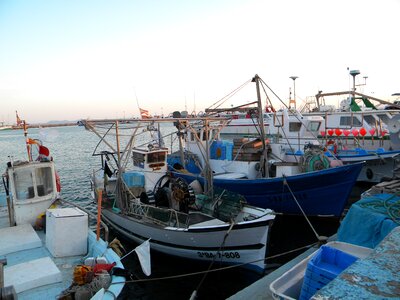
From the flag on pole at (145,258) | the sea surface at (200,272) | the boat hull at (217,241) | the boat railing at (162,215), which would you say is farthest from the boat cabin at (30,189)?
the flag on pole at (145,258)

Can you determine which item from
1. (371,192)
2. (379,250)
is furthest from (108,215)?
(379,250)

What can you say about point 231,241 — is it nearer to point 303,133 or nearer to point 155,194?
point 155,194

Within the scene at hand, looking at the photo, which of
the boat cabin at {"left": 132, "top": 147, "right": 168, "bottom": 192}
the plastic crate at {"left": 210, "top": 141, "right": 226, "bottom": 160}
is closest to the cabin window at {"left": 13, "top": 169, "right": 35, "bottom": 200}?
the boat cabin at {"left": 132, "top": 147, "right": 168, "bottom": 192}

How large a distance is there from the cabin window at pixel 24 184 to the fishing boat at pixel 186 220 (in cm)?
218

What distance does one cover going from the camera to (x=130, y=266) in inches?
442

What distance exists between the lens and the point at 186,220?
10.1 m

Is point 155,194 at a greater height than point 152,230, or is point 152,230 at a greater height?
point 155,194

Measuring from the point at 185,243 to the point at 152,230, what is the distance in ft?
4.13

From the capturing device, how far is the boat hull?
9180 mm

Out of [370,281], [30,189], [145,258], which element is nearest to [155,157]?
[30,189]

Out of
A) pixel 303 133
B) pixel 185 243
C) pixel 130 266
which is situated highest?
pixel 303 133

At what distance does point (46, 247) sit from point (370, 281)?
7.72 meters

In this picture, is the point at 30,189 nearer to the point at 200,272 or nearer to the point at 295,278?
the point at 200,272

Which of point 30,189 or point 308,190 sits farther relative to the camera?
point 308,190
